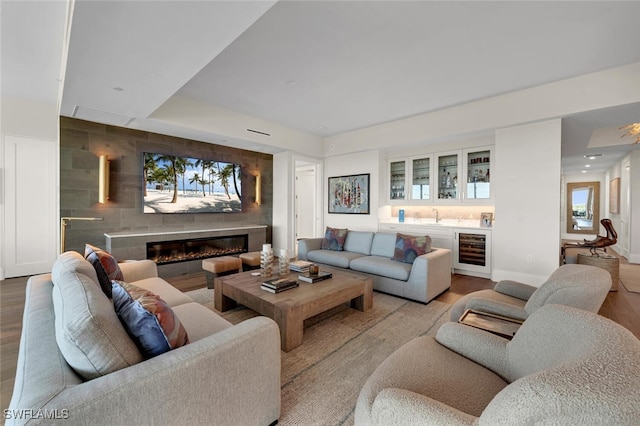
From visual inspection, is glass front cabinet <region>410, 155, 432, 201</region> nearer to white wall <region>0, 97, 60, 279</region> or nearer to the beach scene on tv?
the beach scene on tv

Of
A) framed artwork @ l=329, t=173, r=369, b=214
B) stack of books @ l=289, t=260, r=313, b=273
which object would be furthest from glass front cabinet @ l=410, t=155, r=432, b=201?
stack of books @ l=289, t=260, r=313, b=273

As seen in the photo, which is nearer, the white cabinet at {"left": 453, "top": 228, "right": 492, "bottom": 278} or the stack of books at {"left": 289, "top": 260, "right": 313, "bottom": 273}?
the stack of books at {"left": 289, "top": 260, "right": 313, "bottom": 273}

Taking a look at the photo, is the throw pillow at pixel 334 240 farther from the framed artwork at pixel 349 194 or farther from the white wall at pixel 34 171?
the white wall at pixel 34 171

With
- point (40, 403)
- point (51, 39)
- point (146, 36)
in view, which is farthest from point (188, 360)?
point (51, 39)

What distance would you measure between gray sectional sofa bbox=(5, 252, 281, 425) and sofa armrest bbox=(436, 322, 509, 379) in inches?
37.1

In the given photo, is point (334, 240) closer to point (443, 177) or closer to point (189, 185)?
point (443, 177)

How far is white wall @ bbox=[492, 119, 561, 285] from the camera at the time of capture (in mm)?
3740

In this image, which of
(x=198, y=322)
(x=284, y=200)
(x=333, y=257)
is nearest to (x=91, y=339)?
(x=198, y=322)

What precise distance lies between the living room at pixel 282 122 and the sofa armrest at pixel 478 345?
229 centimetres

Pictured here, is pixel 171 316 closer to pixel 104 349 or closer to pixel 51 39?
pixel 104 349

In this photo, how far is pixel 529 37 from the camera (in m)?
2.61

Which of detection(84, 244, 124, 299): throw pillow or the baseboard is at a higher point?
detection(84, 244, 124, 299): throw pillow

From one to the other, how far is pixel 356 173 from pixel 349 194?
0.49 m

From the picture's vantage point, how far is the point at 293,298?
7.86ft
